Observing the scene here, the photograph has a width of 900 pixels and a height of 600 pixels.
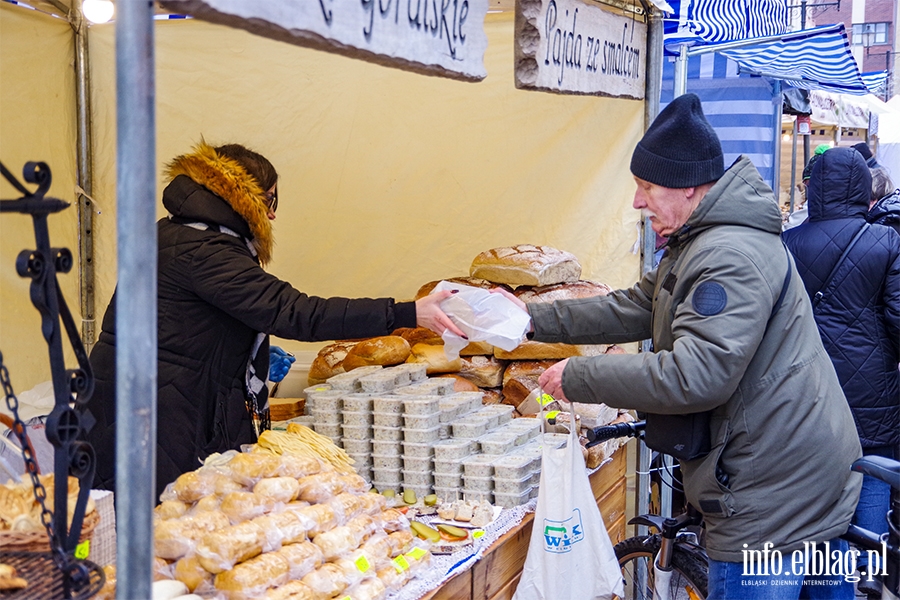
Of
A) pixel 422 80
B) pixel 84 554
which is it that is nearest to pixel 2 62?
pixel 422 80

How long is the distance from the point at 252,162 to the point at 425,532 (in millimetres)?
1502

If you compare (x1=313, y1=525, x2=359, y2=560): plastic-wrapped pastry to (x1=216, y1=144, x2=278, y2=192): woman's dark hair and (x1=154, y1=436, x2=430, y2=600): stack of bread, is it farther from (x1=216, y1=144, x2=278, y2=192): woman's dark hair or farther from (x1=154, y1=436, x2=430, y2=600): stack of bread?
(x1=216, y1=144, x2=278, y2=192): woman's dark hair

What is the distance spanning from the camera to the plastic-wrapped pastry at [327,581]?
88.7 inches

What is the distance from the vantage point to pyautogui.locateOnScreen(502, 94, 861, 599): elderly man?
248 cm

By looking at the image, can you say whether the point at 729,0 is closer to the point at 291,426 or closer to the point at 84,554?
the point at 291,426

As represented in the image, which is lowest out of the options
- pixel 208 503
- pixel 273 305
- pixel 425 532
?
pixel 425 532

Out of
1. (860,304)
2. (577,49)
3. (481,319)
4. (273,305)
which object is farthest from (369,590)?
(860,304)

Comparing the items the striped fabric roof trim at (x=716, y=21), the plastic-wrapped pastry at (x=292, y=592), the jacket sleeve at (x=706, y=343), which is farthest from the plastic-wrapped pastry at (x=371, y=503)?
the striped fabric roof trim at (x=716, y=21)

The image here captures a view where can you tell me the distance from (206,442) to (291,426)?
0.36 meters

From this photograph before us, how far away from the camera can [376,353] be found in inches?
167

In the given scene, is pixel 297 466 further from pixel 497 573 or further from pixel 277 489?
pixel 497 573

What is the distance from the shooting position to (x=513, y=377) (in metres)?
4.38

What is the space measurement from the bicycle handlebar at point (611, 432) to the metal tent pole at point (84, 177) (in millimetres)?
3282

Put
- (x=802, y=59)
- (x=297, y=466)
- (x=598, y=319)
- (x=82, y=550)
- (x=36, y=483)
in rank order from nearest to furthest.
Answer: (x=36, y=483)
(x=82, y=550)
(x=297, y=466)
(x=598, y=319)
(x=802, y=59)
